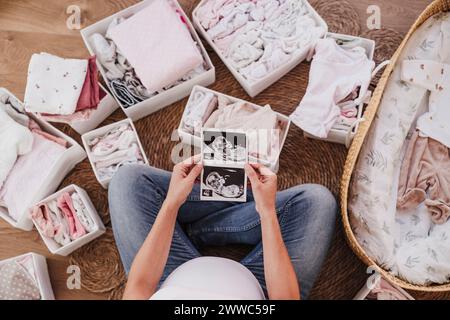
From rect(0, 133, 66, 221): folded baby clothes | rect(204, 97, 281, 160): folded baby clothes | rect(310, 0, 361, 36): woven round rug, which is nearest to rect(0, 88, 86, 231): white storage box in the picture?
rect(0, 133, 66, 221): folded baby clothes

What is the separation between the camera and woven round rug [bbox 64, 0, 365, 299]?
144 cm

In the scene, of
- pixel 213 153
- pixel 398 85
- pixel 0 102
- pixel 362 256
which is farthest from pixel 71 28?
pixel 362 256

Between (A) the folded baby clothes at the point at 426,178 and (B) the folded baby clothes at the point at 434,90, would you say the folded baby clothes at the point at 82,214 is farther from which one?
(B) the folded baby clothes at the point at 434,90

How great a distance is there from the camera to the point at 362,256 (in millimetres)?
1276

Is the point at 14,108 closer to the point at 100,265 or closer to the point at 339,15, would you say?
the point at 100,265

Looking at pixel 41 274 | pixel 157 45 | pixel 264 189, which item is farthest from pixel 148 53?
pixel 41 274

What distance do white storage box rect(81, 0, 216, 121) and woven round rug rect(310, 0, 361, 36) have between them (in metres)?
0.48

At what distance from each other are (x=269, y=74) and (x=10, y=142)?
0.88 metres

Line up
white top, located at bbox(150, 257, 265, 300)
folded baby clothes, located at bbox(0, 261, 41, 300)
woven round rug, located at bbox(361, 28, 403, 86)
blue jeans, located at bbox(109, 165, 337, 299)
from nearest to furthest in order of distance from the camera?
1. white top, located at bbox(150, 257, 265, 300)
2. blue jeans, located at bbox(109, 165, 337, 299)
3. folded baby clothes, located at bbox(0, 261, 41, 300)
4. woven round rug, located at bbox(361, 28, 403, 86)

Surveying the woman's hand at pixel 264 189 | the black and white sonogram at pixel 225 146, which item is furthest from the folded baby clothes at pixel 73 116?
the woman's hand at pixel 264 189

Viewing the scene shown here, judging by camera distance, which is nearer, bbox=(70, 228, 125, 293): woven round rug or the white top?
the white top

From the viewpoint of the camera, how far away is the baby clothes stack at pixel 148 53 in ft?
4.92

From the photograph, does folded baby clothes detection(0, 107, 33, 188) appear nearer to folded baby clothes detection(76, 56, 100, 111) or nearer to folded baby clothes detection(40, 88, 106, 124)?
folded baby clothes detection(40, 88, 106, 124)
